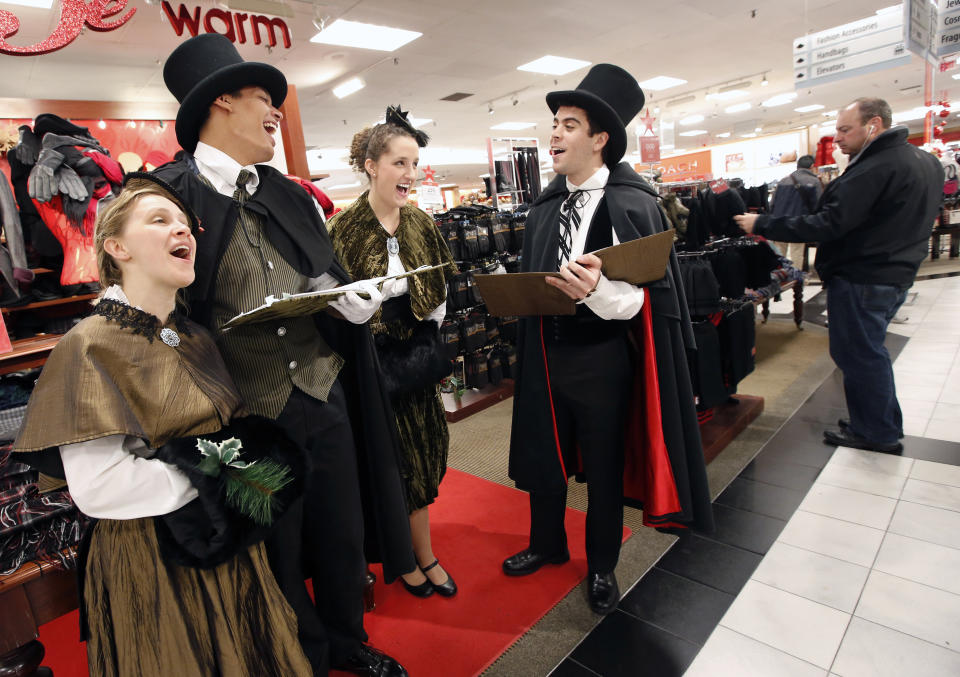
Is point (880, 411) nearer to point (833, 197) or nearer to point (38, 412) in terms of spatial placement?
point (833, 197)

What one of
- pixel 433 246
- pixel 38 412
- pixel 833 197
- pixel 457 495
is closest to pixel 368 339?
pixel 433 246

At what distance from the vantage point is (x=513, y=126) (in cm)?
1401

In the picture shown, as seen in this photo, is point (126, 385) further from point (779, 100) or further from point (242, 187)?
point (779, 100)

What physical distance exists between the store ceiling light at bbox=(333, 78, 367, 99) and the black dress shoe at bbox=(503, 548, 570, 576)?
8.21m

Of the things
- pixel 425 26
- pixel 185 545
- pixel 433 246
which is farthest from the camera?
pixel 425 26

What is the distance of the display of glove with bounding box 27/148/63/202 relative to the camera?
2797 mm

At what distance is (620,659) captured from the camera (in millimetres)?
1938

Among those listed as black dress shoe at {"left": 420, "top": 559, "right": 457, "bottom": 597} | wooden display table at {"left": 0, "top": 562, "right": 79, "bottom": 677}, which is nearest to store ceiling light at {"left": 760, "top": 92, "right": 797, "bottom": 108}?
black dress shoe at {"left": 420, "top": 559, "right": 457, "bottom": 597}

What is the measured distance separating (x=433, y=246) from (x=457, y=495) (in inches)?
66.4

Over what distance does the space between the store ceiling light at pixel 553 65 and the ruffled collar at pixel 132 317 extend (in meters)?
8.76

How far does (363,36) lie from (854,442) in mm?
6895

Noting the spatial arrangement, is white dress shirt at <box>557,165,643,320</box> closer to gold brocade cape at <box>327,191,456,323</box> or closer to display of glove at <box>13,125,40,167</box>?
gold brocade cape at <box>327,191,456,323</box>

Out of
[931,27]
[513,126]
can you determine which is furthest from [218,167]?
[513,126]

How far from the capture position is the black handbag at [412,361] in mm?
2107
